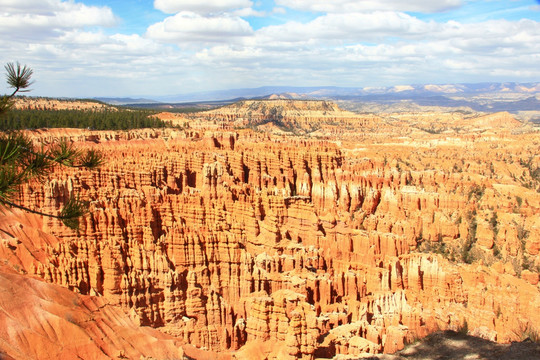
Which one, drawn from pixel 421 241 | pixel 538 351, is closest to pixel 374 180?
pixel 421 241

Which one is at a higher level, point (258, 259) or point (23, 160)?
point (23, 160)

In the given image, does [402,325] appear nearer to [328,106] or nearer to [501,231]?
[501,231]

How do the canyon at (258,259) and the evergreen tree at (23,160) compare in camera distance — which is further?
the canyon at (258,259)

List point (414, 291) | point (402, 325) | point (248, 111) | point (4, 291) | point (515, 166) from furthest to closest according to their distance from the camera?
point (248, 111)
point (515, 166)
point (414, 291)
point (402, 325)
point (4, 291)

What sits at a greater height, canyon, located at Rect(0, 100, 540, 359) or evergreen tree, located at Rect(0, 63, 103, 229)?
evergreen tree, located at Rect(0, 63, 103, 229)

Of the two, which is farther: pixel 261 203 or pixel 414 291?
pixel 261 203

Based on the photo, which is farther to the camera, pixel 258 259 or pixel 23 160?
pixel 258 259

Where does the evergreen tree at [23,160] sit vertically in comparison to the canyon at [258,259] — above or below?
above

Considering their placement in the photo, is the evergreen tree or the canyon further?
the canyon
